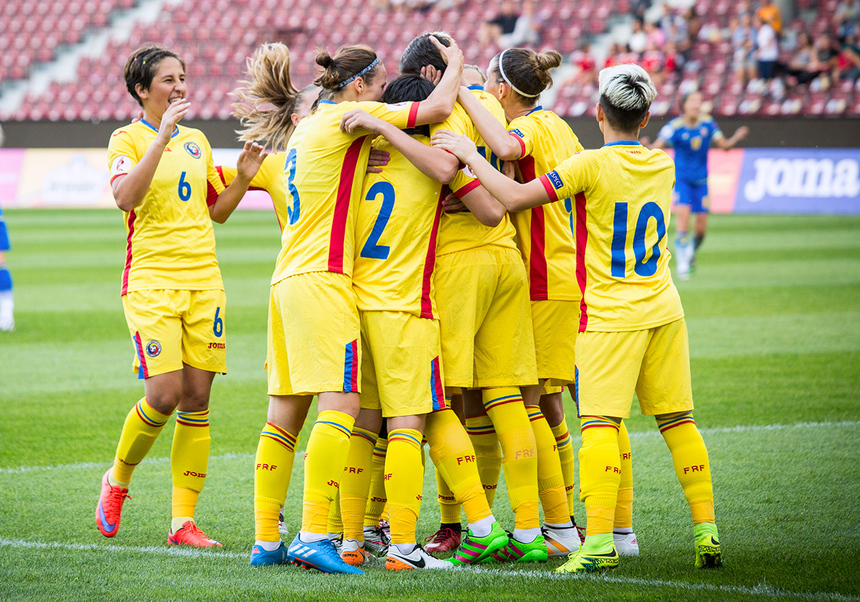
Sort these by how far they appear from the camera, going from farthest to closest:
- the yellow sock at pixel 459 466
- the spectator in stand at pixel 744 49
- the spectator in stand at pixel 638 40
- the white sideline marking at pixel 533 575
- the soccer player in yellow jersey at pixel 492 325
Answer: the spectator in stand at pixel 638 40 → the spectator in stand at pixel 744 49 → the soccer player in yellow jersey at pixel 492 325 → the yellow sock at pixel 459 466 → the white sideline marking at pixel 533 575

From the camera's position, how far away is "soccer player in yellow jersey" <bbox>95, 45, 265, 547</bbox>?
4195 mm

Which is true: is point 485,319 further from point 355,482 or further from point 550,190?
point 355,482

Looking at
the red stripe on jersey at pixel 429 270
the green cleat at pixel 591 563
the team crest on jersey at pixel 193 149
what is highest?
the team crest on jersey at pixel 193 149

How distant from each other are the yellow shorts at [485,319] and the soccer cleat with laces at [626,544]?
0.73 meters

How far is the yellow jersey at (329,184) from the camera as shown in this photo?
11.8 feet

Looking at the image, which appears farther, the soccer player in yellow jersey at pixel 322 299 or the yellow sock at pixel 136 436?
the yellow sock at pixel 136 436

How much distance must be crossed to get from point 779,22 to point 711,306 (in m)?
17.2

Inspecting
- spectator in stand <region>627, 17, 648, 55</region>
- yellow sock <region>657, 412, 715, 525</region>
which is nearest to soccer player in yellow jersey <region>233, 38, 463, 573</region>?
yellow sock <region>657, 412, 715, 525</region>

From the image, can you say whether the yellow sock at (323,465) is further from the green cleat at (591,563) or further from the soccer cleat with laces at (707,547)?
the soccer cleat with laces at (707,547)

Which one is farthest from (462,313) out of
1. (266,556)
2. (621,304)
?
(266,556)

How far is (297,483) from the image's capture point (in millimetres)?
5262

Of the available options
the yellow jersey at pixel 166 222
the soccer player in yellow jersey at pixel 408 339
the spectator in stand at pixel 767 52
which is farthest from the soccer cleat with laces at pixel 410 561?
the spectator in stand at pixel 767 52

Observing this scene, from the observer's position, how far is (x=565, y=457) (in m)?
4.23

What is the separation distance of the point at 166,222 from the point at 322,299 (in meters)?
1.18
